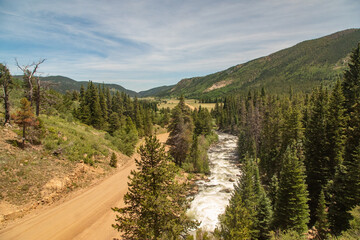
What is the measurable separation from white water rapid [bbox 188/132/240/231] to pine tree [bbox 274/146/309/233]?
7.98 m

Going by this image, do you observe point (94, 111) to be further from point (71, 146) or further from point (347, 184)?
point (347, 184)

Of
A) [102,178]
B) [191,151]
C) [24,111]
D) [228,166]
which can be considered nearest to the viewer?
[24,111]

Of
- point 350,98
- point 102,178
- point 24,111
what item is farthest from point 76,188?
point 350,98

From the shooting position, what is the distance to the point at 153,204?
1070 cm

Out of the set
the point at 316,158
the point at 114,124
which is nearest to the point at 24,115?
the point at 114,124

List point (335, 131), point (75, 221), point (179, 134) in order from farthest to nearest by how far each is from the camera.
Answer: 1. point (179, 134)
2. point (335, 131)
3. point (75, 221)

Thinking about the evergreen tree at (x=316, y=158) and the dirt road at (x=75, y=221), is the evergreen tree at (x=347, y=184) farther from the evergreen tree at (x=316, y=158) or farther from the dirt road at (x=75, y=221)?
the dirt road at (x=75, y=221)

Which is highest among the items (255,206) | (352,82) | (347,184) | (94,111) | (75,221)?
(352,82)

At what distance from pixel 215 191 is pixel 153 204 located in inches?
955

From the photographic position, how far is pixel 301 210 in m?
19.8

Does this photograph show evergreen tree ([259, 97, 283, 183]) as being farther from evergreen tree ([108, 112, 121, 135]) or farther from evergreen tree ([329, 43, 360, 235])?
evergreen tree ([108, 112, 121, 135])

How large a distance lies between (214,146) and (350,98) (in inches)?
1663

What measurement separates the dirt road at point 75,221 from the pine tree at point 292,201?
17524mm

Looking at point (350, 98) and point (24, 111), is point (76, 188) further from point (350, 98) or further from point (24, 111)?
point (350, 98)
